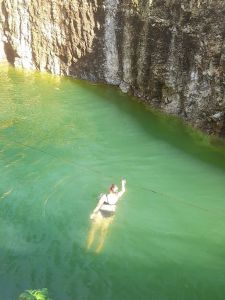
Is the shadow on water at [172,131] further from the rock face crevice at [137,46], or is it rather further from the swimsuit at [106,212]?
the swimsuit at [106,212]

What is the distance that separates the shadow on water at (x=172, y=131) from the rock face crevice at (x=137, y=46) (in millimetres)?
350

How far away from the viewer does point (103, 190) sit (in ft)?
40.3

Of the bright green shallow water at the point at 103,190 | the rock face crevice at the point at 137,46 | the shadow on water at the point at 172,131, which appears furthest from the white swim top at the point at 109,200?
the rock face crevice at the point at 137,46

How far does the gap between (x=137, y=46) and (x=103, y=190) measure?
735 cm

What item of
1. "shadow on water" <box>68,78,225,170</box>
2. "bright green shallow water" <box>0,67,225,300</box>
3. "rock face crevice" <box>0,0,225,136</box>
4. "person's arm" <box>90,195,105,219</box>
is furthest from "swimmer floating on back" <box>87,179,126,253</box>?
"rock face crevice" <box>0,0,225,136</box>

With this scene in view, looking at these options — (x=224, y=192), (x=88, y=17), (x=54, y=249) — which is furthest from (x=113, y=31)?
(x=54, y=249)

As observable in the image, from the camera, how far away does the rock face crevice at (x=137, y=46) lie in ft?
49.7

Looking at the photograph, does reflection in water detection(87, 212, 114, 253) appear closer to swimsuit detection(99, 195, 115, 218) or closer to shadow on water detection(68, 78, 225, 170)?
swimsuit detection(99, 195, 115, 218)

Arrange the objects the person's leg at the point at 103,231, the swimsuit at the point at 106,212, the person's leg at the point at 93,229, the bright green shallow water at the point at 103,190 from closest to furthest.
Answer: the bright green shallow water at the point at 103,190
the person's leg at the point at 103,231
the person's leg at the point at 93,229
the swimsuit at the point at 106,212

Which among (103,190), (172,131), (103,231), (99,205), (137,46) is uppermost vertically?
(137,46)

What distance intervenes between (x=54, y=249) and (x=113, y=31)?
10.5m

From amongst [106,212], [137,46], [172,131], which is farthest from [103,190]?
[137,46]

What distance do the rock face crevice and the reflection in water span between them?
20.5 ft

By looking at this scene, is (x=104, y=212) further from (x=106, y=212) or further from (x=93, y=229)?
(x=93, y=229)
